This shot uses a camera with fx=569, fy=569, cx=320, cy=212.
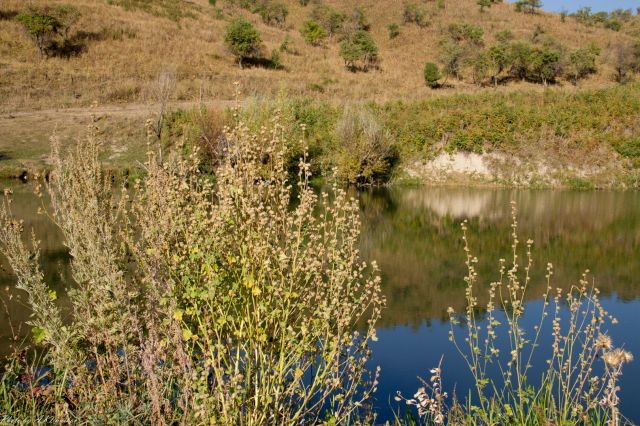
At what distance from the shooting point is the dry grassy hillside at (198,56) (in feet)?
118

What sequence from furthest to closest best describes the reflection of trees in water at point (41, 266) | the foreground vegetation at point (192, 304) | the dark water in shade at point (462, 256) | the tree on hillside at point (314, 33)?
1. the tree on hillside at point (314, 33)
2. the reflection of trees in water at point (41, 266)
3. the dark water in shade at point (462, 256)
4. the foreground vegetation at point (192, 304)

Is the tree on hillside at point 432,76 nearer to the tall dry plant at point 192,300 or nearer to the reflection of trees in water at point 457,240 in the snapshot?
the reflection of trees in water at point 457,240

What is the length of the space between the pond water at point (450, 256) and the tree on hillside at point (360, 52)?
21.6 metres

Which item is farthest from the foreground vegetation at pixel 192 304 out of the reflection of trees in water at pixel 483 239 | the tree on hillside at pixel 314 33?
the tree on hillside at pixel 314 33

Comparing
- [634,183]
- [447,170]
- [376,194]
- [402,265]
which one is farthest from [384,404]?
[634,183]

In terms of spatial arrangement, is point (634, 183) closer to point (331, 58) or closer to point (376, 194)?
point (376, 194)

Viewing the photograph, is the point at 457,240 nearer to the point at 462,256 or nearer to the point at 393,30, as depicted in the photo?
the point at 462,256

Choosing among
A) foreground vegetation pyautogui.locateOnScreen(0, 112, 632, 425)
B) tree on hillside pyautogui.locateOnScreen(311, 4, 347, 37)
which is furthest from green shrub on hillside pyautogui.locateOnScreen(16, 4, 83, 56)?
foreground vegetation pyautogui.locateOnScreen(0, 112, 632, 425)

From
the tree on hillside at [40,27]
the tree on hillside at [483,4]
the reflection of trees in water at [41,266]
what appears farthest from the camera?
the tree on hillside at [483,4]

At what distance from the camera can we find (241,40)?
44875 millimetres

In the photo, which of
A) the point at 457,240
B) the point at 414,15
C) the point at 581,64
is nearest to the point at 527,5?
the point at 414,15

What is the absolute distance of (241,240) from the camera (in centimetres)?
394

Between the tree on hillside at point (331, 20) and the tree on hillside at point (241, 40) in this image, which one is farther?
the tree on hillside at point (331, 20)

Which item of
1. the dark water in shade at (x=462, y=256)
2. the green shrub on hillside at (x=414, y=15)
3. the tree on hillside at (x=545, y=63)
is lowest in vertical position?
the dark water in shade at (x=462, y=256)
